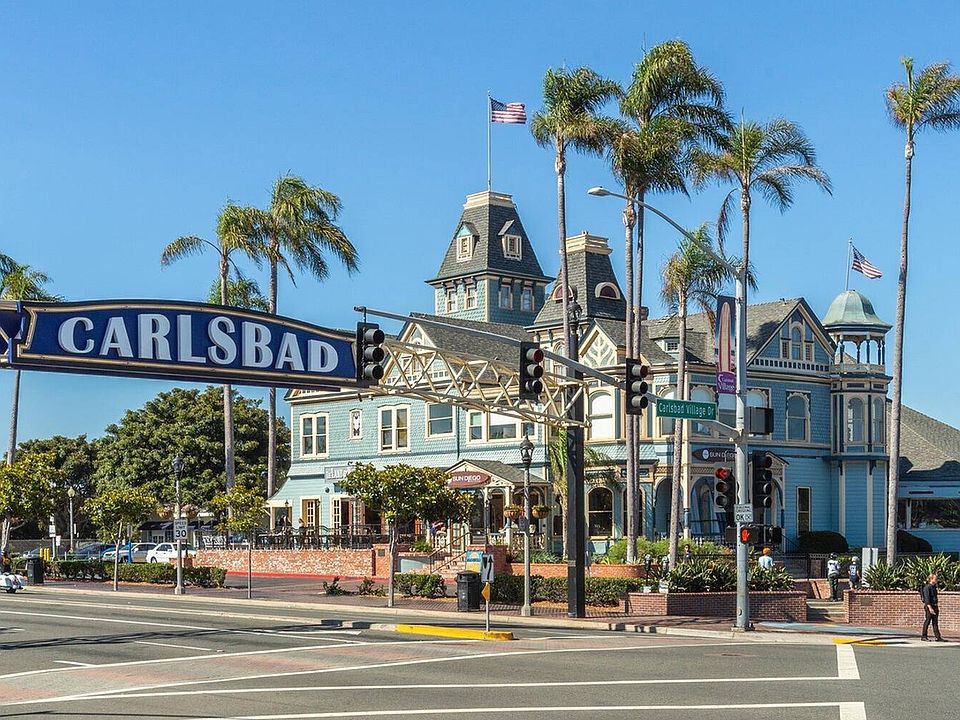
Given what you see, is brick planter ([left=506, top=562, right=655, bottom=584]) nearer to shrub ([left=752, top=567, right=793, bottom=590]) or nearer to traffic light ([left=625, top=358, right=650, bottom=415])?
shrub ([left=752, top=567, right=793, bottom=590])

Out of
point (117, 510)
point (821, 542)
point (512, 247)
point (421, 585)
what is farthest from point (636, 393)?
point (512, 247)

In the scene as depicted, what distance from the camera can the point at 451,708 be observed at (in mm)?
19438

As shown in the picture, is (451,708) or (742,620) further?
(742,620)

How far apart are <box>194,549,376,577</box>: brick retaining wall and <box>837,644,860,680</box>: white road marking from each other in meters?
30.7

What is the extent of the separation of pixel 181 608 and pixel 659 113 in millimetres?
24231

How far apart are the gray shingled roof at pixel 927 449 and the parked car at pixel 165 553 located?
36153 millimetres

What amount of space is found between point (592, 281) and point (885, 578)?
38.1m

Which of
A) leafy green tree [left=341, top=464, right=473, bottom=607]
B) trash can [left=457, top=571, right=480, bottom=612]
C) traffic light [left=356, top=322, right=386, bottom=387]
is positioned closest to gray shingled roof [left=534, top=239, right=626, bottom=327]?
leafy green tree [left=341, top=464, right=473, bottom=607]

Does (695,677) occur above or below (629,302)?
Result: below

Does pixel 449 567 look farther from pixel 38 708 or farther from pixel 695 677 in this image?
pixel 38 708

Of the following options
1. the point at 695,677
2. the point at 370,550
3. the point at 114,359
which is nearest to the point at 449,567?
the point at 370,550

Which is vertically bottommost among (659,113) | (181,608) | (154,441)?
(181,608)

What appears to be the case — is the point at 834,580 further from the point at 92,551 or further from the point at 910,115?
the point at 92,551

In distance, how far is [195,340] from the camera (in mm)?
30141
